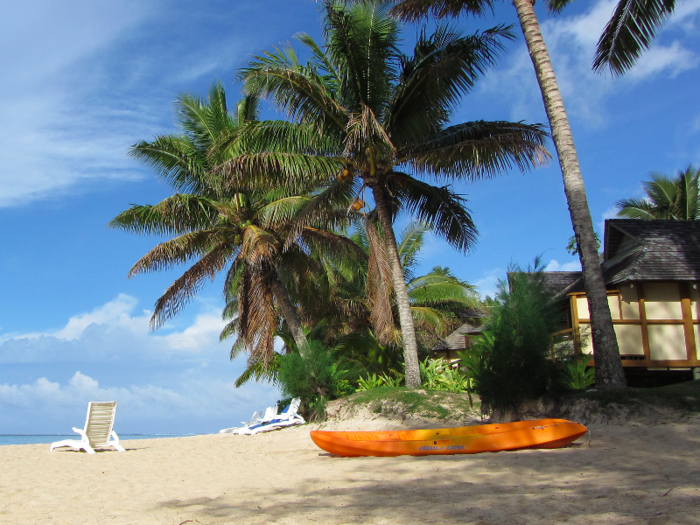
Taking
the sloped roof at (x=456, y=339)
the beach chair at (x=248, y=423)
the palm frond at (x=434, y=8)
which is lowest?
the beach chair at (x=248, y=423)

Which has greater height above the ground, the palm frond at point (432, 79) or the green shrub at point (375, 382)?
the palm frond at point (432, 79)

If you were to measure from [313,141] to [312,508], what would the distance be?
37.9 feet

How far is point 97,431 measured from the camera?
12.9m

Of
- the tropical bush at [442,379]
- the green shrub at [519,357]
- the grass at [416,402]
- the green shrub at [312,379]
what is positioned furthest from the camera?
the green shrub at [312,379]

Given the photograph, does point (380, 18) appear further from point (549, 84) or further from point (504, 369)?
point (504, 369)

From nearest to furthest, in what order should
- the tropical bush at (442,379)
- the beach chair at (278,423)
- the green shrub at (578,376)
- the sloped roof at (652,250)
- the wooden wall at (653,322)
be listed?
the green shrub at (578,376) < the sloped roof at (652,250) < the wooden wall at (653,322) < the tropical bush at (442,379) < the beach chair at (278,423)

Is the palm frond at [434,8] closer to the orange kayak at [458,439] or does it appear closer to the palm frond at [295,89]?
the palm frond at [295,89]

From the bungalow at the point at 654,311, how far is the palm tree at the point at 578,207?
2227 mm

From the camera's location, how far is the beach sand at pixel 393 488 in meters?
4.71

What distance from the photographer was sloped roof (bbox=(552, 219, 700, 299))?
518 inches

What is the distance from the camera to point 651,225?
15.9 meters

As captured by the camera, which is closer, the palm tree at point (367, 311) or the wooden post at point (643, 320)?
the wooden post at point (643, 320)

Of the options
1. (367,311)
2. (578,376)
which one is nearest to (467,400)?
(578,376)

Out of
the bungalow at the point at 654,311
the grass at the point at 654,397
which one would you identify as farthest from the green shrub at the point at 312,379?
the grass at the point at 654,397
